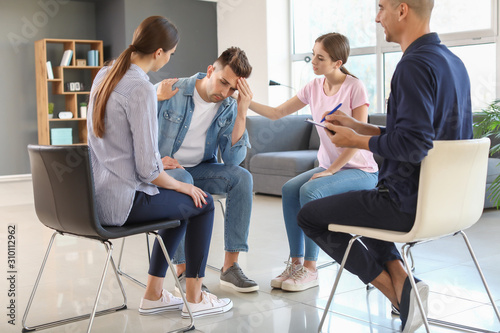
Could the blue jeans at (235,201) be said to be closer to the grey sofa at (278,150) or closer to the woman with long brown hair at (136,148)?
the woman with long brown hair at (136,148)

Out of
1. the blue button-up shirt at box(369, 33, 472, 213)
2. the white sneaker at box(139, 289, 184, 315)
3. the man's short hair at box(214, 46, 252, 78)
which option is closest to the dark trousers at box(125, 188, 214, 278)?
the white sneaker at box(139, 289, 184, 315)

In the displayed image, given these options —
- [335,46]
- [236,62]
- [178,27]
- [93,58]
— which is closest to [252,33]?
[178,27]

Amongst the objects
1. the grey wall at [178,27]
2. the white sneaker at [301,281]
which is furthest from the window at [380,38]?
the white sneaker at [301,281]

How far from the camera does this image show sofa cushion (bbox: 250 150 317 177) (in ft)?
18.2

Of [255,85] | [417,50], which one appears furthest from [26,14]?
[417,50]

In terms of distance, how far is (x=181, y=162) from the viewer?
9.39ft

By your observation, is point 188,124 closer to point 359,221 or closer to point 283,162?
point 359,221

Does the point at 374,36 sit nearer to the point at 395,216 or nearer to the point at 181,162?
the point at 181,162

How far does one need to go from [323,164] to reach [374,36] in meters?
4.49

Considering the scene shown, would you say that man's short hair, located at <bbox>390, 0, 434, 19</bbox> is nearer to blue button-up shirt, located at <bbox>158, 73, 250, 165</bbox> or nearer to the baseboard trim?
blue button-up shirt, located at <bbox>158, 73, 250, 165</bbox>

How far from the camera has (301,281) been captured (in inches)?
107

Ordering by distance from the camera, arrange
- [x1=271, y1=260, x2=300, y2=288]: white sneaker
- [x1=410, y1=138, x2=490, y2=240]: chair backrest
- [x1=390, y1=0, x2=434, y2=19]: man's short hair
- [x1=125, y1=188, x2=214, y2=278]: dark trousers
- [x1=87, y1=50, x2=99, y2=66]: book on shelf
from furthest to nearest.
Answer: [x1=87, y1=50, x2=99, y2=66]: book on shelf, [x1=271, y1=260, x2=300, y2=288]: white sneaker, [x1=125, y1=188, x2=214, y2=278]: dark trousers, [x1=390, y1=0, x2=434, y2=19]: man's short hair, [x1=410, y1=138, x2=490, y2=240]: chair backrest

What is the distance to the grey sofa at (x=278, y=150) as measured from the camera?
5586 mm

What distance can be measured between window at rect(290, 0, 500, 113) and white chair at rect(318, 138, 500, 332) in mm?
3293
